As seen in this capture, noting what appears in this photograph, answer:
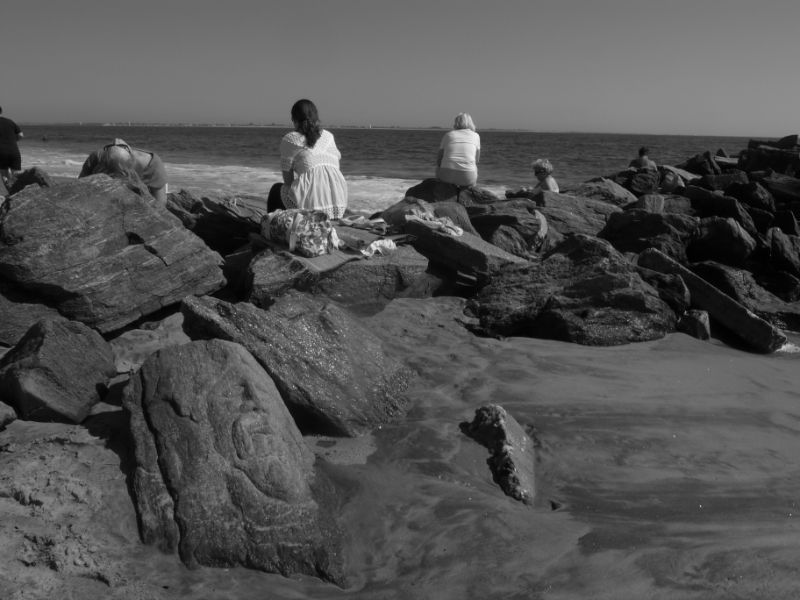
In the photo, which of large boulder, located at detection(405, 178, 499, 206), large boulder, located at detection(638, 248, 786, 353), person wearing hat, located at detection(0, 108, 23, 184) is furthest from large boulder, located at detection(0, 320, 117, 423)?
person wearing hat, located at detection(0, 108, 23, 184)

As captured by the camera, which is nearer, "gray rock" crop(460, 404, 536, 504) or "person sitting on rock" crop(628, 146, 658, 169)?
"gray rock" crop(460, 404, 536, 504)

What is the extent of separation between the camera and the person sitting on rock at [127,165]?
7.32 meters

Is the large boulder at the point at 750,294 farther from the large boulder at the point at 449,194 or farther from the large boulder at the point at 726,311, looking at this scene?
the large boulder at the point at 449,194

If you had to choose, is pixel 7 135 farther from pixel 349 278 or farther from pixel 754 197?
pixel 754 197

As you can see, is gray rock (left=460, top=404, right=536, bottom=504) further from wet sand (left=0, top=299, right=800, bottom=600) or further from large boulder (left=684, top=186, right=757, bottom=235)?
large boulder (left=684, top=186, right=757, bottom=235)

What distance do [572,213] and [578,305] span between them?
4160mm

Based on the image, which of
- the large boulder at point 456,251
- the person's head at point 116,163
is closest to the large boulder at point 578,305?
the large boulder at point 456,251

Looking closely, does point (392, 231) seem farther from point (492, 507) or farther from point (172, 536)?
point (172, 536)

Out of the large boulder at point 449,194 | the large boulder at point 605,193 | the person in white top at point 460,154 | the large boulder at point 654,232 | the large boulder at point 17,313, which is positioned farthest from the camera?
the large boulder at point 605,193

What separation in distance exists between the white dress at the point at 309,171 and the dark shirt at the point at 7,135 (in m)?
6.38

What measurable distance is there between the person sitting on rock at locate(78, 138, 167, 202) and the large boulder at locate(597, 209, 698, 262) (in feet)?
17.5

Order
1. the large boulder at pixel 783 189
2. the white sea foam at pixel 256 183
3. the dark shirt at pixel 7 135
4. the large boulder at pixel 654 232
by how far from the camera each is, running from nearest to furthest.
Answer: the large boulder at pixel 654 232, the dark shirt at pixel 7 135, the large boulder at pixel 783 189, the white sea foam at pixel 256 183

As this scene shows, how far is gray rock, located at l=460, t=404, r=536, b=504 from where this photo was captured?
3992mm

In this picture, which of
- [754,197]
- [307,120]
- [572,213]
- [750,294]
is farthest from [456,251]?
[754,197]
